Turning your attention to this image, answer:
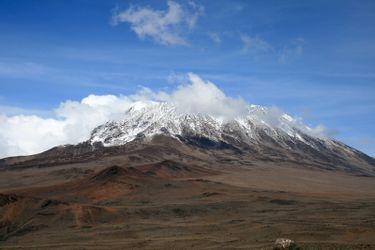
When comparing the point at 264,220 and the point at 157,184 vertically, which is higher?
the point at 157,184

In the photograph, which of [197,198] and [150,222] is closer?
[150,222]

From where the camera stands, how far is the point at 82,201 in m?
125

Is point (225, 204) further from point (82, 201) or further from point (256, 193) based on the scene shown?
point (82, 201)

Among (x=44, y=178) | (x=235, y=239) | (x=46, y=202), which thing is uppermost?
(x=44, y=178)

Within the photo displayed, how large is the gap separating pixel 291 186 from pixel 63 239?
105 meters

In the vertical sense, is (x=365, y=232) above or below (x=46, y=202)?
below

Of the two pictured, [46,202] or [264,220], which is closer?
[264,220]

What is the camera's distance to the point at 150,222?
84000 millimetres

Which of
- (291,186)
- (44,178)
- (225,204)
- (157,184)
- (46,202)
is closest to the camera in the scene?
(46,202)

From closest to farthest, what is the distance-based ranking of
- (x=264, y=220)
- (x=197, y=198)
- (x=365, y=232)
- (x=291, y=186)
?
(x=365, y=232), (x=264, y=220), (x=197, y=198), (x=291, y=186)

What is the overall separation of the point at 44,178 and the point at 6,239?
4309 inches

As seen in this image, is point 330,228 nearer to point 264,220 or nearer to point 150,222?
point 264,220

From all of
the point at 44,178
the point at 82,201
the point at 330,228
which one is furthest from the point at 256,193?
the point at 44,178

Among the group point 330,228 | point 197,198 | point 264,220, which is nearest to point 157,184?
point 197,198
